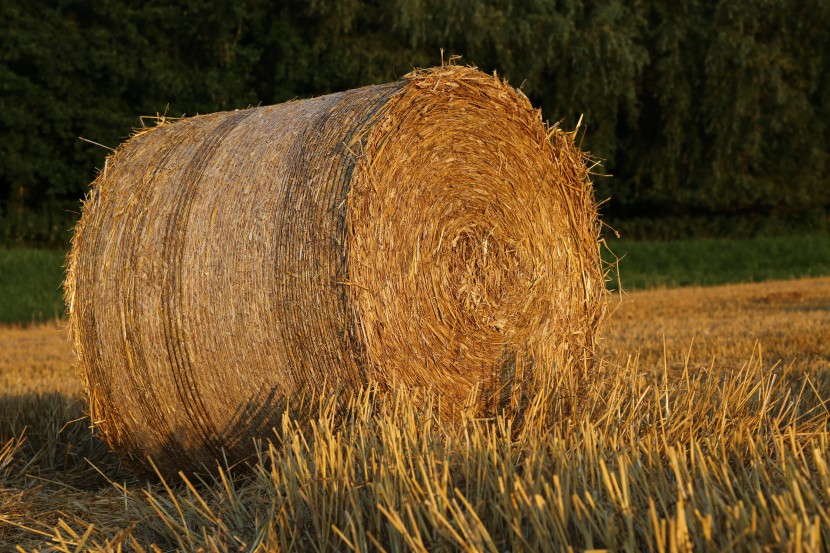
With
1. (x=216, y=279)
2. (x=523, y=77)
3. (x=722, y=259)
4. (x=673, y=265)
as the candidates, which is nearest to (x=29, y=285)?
(x=523, y=77)

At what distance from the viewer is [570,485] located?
3.06m

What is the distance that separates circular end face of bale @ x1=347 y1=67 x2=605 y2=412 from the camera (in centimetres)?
433

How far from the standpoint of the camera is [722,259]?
21.0 m

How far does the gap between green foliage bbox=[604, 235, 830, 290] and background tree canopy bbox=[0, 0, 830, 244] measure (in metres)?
1.97

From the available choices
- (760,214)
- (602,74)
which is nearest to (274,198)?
(602,74)

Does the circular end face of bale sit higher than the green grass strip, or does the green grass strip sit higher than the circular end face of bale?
the circular end face of bale

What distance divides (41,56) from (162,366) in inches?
658

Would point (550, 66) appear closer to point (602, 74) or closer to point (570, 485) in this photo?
point (602, 74)

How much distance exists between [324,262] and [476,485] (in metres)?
1.34

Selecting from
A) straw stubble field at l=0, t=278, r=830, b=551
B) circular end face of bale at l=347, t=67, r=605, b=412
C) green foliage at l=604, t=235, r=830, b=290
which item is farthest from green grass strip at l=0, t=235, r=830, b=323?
circular end face of bale at l=347, t=67, r=605, b=412

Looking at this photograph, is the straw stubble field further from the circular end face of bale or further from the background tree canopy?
the background tree canopy

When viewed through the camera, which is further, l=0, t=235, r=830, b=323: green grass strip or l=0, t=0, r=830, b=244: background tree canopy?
l=0, t=0, r=830, b=244: background tree canopy

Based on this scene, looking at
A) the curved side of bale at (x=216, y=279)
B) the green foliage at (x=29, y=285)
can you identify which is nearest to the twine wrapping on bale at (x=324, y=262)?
the curved side of bale at (x=216, y=279)

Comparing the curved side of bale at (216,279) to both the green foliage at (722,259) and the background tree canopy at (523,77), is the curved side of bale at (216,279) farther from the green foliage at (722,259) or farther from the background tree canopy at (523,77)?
the green foliage at (722,259)
